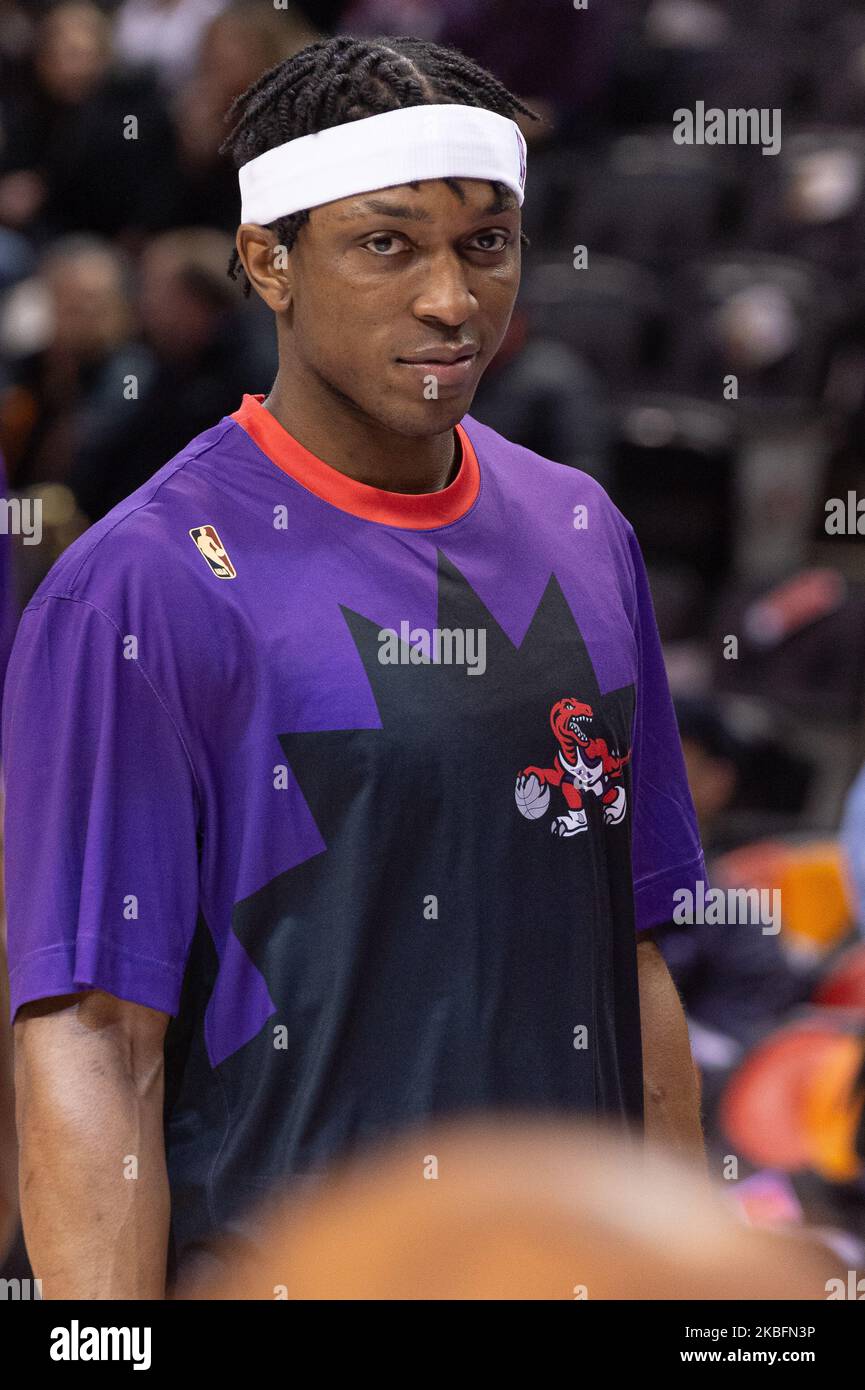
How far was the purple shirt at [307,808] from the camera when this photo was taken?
4.66 ft

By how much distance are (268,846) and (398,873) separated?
9cm

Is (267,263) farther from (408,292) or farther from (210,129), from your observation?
(210,129)

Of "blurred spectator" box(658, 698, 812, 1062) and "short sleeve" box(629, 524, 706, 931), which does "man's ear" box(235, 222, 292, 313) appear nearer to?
"short sleeve" box(629, 524, 706, 931)

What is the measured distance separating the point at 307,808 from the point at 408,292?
1.20 ft

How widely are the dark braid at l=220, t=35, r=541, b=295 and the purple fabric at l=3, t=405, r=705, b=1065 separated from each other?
225mm

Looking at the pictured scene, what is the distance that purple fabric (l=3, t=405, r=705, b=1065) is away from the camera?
4.63 feet

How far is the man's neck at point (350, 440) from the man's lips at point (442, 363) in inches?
2.4

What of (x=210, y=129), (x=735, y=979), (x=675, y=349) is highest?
(x=210, y=129)

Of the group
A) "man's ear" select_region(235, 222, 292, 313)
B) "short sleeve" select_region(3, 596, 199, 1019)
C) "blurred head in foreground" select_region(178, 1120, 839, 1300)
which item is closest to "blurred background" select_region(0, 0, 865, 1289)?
"man's ear" select_region(235, 222, 292, 313)

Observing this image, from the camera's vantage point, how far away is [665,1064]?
1.73 m

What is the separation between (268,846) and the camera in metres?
1.45

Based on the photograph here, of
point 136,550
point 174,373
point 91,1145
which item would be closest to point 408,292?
point 136,550

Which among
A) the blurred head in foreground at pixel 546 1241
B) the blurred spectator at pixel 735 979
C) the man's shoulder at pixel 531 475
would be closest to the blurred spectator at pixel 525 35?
the blurred spectator at pixel 735 979
